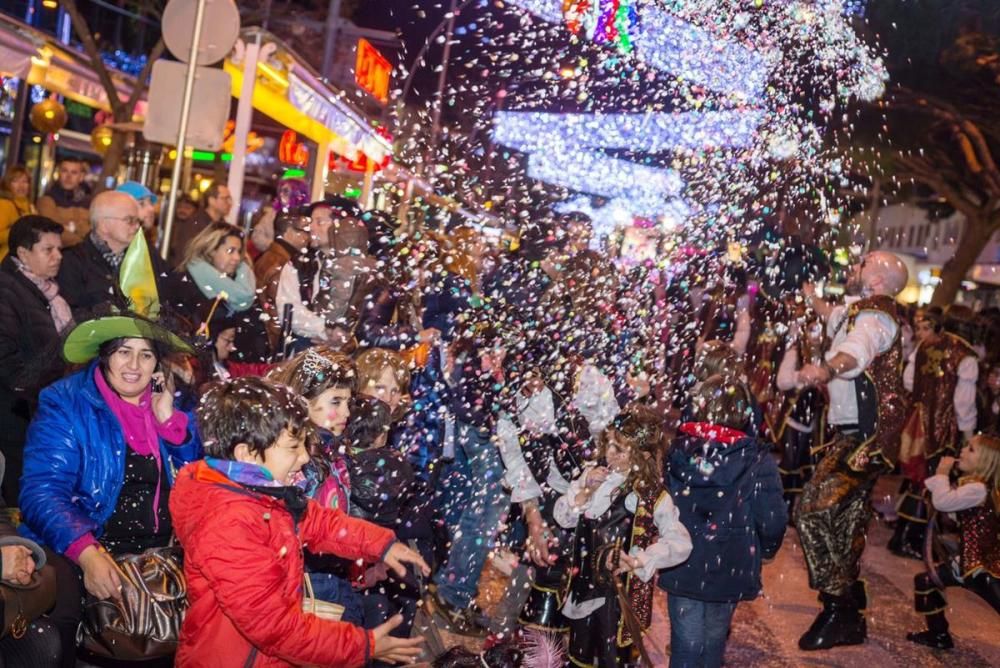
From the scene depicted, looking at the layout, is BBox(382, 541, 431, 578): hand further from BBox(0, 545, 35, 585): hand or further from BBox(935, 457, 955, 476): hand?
BBox(935, 457, 955, 476): hand

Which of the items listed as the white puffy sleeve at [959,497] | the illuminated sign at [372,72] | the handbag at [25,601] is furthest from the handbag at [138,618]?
the illuminated sign at [372,72]

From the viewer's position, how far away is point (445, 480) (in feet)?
21.9

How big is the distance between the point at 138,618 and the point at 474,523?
130 inches

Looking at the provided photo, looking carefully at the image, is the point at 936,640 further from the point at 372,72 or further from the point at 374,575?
the point at 372,72

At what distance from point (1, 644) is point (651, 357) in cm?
623

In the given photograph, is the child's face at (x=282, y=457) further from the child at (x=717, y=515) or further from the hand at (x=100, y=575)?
the child at (x=717, y=515)

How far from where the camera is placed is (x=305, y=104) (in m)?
15.2

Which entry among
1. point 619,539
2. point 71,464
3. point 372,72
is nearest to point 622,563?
point 619,539

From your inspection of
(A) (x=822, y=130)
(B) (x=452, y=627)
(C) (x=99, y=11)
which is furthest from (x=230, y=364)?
(C) (x=99, y=11)

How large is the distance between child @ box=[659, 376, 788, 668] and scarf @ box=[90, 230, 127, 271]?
3295 mm

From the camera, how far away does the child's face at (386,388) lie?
4.77 m

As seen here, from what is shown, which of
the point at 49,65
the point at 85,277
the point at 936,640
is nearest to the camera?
the point at 85,277

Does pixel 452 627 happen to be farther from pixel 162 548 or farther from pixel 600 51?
pixel 600 51

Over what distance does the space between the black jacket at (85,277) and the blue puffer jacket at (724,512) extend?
3.02 m
